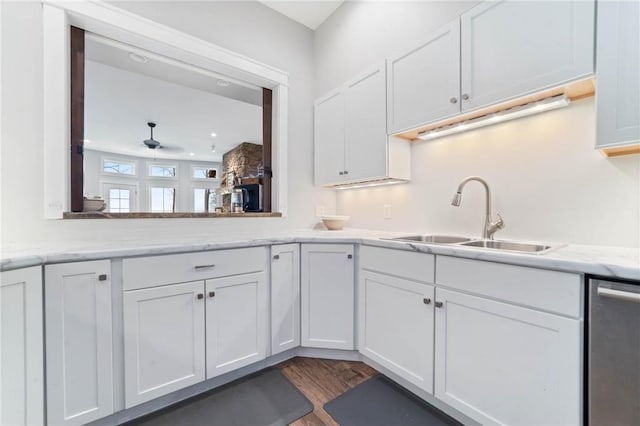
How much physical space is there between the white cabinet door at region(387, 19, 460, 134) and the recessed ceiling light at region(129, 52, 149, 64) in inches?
72.3

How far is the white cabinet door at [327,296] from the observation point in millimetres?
1846

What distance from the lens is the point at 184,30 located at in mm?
1982

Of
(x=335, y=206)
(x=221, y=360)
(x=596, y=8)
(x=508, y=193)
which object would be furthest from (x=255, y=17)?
(x=221, y=360)

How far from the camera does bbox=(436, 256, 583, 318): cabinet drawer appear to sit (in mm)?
966

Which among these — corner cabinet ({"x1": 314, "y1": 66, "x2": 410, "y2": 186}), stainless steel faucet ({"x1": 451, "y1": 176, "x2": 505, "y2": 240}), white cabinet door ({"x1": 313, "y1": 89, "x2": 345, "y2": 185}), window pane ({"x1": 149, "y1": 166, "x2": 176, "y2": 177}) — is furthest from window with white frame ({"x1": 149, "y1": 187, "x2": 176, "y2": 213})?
stainless steel faucet ({"x1": 451, "y1": 176, "x2": 505, "y2": 240})

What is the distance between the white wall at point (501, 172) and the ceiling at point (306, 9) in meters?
0.09

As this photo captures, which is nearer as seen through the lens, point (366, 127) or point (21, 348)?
point (21, 348)

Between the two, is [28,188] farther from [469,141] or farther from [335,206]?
[469,141]

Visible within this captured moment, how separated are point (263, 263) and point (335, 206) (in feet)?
4.27

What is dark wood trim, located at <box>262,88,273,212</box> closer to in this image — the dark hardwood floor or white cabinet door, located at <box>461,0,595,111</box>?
the dark hardwood floor

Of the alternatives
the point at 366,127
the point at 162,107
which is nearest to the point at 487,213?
the point at 366,127

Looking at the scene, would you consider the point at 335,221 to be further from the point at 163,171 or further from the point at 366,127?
the point at 163,171

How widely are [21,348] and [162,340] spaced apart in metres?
0.52

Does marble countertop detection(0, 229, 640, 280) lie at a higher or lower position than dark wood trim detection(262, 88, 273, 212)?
lower
